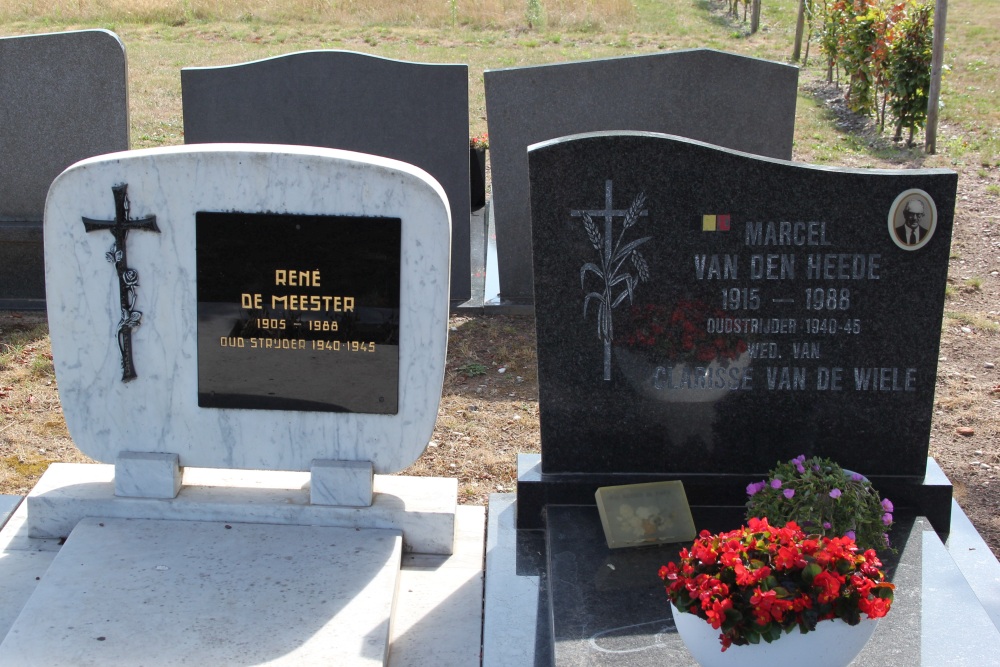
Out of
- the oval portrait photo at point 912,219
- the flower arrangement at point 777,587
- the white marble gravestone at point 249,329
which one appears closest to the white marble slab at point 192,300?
the white marble gravestone at point 249,329

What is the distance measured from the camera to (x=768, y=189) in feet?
12.7

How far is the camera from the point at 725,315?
396 cm

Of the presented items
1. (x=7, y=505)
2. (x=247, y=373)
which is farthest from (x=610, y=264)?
(x=7, y=505)

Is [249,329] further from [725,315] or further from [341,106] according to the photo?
[341,106]

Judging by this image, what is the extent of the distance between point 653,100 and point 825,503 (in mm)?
3579

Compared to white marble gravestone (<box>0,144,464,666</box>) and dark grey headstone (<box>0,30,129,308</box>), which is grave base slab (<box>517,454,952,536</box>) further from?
dark grey headstone (<box>0,30,129,308</box>)

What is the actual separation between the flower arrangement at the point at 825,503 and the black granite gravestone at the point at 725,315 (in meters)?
0.36

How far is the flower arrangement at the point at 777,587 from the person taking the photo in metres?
2.75

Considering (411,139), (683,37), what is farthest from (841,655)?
(683,37)

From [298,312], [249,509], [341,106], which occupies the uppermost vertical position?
[341,106]

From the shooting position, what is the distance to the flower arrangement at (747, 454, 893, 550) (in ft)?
11.8

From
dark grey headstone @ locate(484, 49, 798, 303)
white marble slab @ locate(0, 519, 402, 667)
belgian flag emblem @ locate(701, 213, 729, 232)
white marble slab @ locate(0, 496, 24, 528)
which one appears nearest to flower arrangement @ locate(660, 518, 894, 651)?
white marble slab @ locate(0, 519, 402, 667)

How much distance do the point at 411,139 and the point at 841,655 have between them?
4711 millimetres

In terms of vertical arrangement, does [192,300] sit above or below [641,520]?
above
